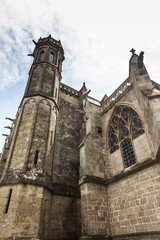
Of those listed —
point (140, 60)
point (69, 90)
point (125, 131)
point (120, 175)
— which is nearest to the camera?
point (120, 175)

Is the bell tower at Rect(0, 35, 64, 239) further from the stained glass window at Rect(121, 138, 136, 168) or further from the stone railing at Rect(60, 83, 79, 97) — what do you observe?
the stained glass window at Rect(121, 138, 136, 168)

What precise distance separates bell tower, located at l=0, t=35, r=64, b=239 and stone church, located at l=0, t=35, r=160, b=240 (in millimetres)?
32

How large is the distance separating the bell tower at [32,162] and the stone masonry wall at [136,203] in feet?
9.85

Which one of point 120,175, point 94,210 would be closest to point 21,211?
point 94,210

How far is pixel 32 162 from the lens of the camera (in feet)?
24.5

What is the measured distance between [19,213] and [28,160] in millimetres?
2198

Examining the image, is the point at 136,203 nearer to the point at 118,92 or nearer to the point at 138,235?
the point at 138,235

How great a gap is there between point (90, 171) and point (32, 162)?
2785 mm

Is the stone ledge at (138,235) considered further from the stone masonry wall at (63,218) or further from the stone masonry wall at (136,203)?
the stone masonry wall at (63,218)

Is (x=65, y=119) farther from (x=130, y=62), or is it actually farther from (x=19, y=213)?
(x=19, y=213)

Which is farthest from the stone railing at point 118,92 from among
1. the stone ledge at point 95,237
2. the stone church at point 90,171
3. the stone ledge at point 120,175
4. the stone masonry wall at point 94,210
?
the stone ledge at point 95,237

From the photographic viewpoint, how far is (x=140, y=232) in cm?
541

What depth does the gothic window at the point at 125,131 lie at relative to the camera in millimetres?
7375

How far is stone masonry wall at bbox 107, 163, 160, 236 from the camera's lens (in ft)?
17.4
